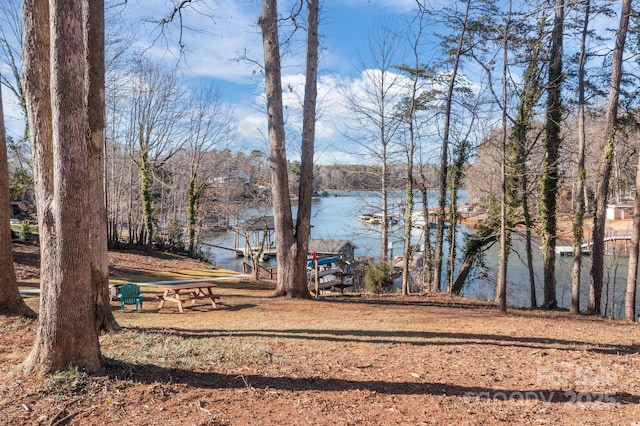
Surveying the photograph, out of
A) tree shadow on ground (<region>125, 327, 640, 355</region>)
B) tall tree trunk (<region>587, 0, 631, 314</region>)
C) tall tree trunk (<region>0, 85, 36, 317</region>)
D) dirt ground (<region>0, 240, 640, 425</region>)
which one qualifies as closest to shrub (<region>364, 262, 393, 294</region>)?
tall tree trunk (<region>587, 0, 631, 314</region>)

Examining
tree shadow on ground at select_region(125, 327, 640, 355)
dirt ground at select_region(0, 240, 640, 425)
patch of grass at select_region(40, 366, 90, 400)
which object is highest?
patch of grass at select_region(40, 366, 90, 400)

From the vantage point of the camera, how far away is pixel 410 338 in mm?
6223

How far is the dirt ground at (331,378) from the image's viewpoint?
3.27 m

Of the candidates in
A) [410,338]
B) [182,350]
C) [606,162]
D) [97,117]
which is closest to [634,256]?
Answer: [606,162]

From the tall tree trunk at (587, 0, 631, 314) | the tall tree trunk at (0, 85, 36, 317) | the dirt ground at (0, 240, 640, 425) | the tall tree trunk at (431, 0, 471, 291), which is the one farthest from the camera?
the tall tree trunk at (431, 0, 471, 291)

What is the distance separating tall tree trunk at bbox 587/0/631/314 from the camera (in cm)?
1102

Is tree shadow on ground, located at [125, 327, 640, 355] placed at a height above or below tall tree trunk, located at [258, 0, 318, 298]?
below

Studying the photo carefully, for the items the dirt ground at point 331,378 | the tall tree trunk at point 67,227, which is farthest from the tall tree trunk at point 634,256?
the tall tree trunk at point 67,227

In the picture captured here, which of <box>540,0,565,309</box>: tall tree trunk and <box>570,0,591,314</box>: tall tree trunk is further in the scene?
<box>540,0,565,309</box>: tall tree trunk

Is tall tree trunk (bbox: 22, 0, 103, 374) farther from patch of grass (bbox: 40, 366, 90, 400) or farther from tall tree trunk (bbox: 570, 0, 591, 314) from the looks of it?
tall tree trunk (bbox: 570, 0, 591, 314)

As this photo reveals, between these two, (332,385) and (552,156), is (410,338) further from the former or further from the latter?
(552,156)

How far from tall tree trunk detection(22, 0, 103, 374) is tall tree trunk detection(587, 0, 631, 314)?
12.3 meters

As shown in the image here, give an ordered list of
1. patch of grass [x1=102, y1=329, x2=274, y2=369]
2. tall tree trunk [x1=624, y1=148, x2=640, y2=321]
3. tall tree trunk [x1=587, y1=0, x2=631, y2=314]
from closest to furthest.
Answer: patch of grass [x1=102, y1=329, x2=274, y2=369]
tall tree trunk [x1=624, y1=148, x2=640, y2=321]
tall tree trunk [x1=587, y1=0, x2=631, y2=314]

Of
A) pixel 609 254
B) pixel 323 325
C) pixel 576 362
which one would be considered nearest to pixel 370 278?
pixel 323 325
